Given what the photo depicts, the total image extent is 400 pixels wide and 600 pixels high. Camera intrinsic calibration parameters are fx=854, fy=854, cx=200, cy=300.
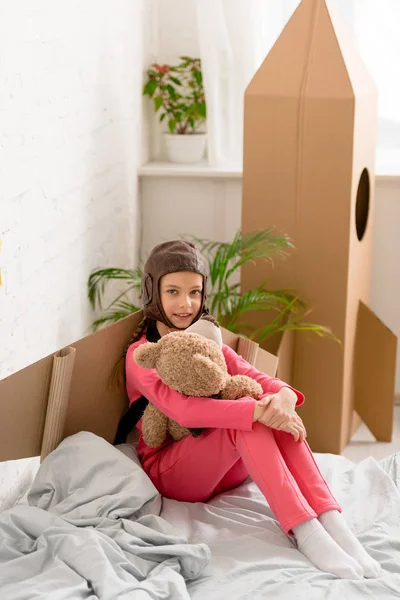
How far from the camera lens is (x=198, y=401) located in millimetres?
1919

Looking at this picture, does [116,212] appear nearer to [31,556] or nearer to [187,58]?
[187,58]

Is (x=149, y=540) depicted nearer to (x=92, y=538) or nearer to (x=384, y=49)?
(x=92, y=538)

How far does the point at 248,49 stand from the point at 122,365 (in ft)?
5.31

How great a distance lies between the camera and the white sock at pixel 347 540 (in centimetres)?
175

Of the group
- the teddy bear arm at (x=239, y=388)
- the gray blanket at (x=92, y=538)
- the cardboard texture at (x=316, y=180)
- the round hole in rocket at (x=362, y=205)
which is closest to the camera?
the gray blanket at (x=92, y=538)

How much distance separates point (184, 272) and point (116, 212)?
1.02m

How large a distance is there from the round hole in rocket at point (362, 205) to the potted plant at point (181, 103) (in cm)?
73

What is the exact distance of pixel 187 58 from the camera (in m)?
3.35

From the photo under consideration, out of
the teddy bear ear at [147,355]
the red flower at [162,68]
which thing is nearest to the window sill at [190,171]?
the red flower at [162,68]

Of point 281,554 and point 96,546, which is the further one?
point 281,554

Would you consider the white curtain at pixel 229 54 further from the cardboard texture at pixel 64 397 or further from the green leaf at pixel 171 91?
the cardboard texture at pixel 64 397

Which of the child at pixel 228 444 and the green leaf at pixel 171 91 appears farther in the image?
the green leaf at pixel 171 91

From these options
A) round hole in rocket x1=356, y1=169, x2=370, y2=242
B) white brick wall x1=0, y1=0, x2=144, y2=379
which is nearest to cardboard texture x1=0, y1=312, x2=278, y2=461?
white brick wall x1=0, y1=0, x2=144, y2=379

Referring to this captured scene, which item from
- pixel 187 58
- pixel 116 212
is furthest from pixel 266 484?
pixel 187 58
